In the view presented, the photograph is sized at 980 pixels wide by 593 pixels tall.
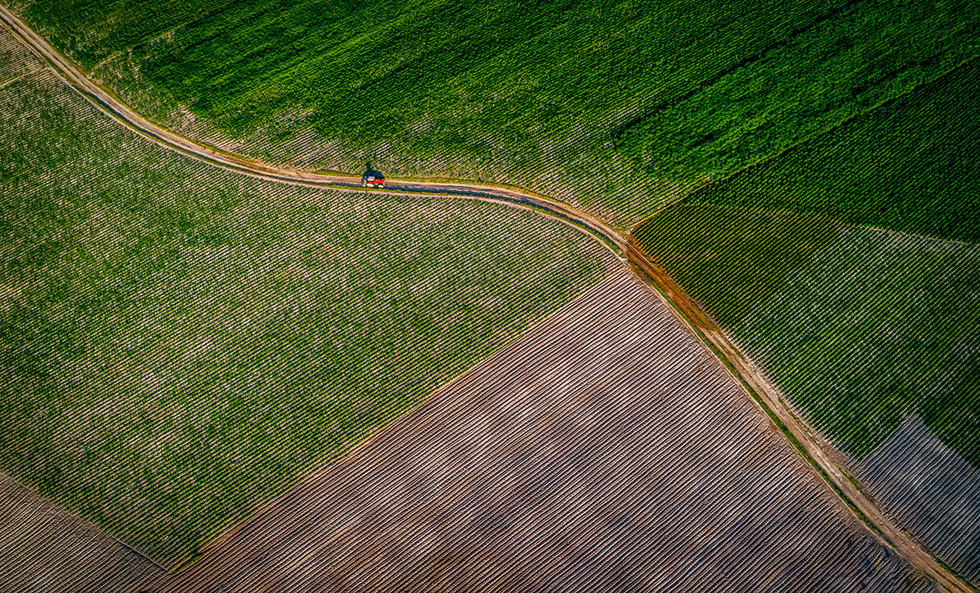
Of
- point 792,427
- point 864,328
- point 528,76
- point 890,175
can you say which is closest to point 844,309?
point 864,328

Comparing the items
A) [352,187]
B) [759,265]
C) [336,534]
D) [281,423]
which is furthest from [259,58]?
[759,265]

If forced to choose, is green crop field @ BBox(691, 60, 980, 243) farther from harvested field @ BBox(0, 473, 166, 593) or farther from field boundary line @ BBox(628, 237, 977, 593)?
harvested field @ BBox(0, 473, 166, 593)

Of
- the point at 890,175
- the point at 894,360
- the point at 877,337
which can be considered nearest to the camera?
the point at 894,360

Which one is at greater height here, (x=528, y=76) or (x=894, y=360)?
(x=528, y=76)

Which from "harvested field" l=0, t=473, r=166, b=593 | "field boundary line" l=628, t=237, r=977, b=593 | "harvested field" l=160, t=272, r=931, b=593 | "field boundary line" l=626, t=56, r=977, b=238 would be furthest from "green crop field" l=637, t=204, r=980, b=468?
"harvested field" l=0, t=473, r=166, b=593

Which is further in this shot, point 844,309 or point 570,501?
point 844,309

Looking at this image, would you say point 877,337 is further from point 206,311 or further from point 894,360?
point 206,311

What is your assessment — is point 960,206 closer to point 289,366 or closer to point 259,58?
point 289,366

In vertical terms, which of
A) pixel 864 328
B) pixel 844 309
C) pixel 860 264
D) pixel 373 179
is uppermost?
pixel 373 179

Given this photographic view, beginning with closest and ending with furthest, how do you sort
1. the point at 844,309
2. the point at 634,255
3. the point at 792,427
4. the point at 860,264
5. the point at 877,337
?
the point at 792,427 < the point at 877,337 < the point at 844,309 < the point at 860,264 < the point at 634,255
